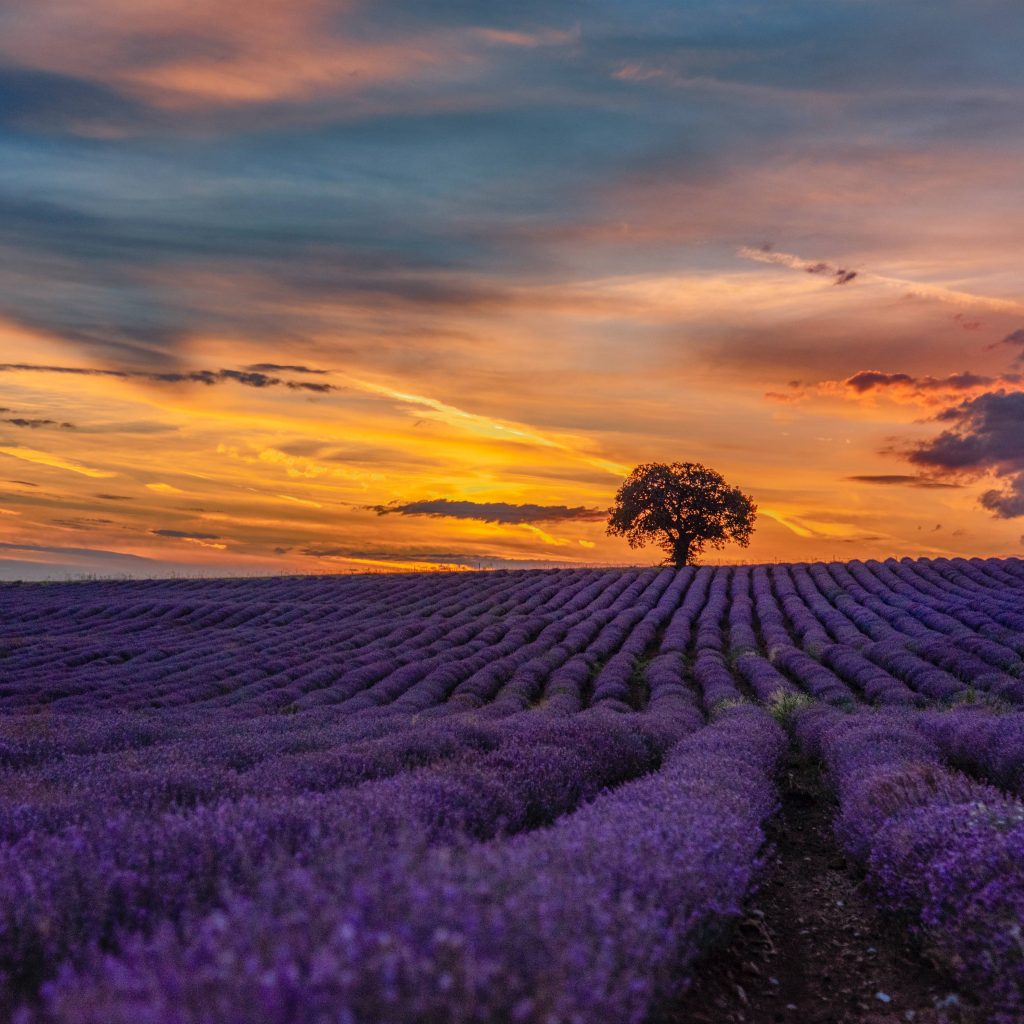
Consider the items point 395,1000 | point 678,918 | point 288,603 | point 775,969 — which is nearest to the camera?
point 395,1000

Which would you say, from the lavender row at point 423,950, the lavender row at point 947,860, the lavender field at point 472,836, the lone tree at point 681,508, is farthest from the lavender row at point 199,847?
the lone tree at point 681,508

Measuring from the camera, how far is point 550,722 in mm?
9359

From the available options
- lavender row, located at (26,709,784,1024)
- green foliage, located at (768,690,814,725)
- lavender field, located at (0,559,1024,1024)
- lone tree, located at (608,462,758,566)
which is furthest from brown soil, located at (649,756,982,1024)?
lone tree, located at (608,462,758,566)

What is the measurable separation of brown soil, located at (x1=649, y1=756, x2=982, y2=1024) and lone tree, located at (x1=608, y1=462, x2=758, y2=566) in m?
41.2

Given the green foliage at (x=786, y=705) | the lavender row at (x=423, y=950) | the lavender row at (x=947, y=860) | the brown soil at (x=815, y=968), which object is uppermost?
the lavender row at (x=423, y=950)

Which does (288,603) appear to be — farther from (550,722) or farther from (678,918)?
(678,918)

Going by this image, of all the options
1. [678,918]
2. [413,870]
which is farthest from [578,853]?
[413,870]

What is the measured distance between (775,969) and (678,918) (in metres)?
2.12

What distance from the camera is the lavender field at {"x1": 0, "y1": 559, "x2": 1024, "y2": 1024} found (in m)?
2.26

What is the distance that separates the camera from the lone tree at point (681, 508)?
4803cm

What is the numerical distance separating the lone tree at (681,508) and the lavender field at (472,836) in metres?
28.5

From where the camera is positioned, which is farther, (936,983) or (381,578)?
(381,578)

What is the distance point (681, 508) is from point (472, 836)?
43989 mm

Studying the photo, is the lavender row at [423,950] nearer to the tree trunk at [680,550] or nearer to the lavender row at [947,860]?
the lavender row at [947,860]
